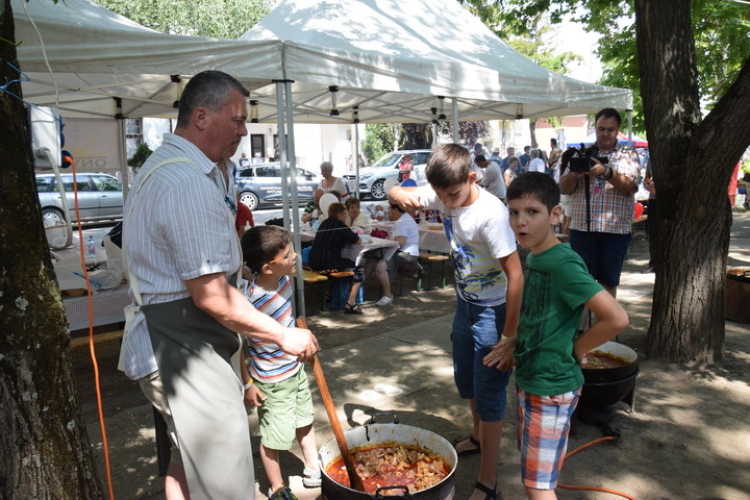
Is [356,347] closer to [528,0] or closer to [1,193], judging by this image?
[1,193]

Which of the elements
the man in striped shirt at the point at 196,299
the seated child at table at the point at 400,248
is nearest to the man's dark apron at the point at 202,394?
the man in striped shirt at the point at 196,299

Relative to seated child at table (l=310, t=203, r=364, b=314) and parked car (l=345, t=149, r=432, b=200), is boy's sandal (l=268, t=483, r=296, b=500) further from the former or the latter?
parked car (l=345, t=149, r=432, b=200)

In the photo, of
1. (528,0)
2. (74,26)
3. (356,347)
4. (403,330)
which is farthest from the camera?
(528,0)

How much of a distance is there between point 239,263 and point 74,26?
345cm

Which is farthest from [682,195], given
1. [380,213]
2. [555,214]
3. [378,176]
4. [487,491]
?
[378,176]

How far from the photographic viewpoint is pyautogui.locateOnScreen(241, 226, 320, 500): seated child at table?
9.30ft

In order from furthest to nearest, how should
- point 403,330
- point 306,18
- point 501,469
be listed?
point 306,18 < point 403,330 < point 501,469

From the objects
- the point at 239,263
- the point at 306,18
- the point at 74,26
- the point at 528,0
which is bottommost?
the point at 239,263

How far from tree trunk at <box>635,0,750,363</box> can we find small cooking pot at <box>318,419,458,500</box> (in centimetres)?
271

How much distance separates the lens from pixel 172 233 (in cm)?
185

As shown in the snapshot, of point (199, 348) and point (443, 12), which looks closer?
point (199, 348)

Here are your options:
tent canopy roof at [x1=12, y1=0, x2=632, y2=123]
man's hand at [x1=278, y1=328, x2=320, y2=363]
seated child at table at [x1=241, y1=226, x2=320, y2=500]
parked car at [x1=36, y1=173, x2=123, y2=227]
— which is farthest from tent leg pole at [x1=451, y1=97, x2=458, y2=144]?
parked car at [x1=36, y1=173, x2=123, y2=227]

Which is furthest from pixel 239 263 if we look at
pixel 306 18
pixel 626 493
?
pixel 306 18

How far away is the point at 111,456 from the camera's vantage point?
3547mm
